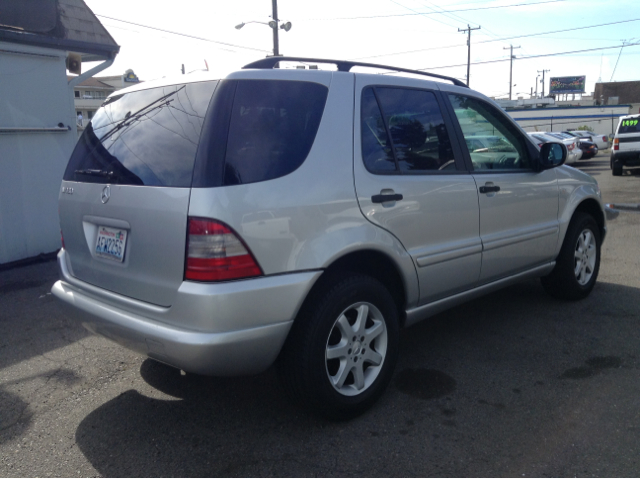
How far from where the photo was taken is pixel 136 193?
288 centimetres

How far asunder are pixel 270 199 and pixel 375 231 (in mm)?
720

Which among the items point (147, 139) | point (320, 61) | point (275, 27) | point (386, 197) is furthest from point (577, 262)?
point (275, 27)

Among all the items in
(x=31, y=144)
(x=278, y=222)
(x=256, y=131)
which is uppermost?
(x=256, y=131)

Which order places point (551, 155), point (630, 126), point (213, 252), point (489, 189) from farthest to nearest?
1. point (630, 126)
2. point (551, 155)
3. point (489, 189)
4. point (213, 252)

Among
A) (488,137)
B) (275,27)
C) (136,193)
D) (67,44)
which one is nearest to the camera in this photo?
(136,193)

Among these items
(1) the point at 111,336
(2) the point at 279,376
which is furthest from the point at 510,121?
(1) the point at 111,336

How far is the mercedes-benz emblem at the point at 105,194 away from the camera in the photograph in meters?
3.04

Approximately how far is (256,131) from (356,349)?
130 cm

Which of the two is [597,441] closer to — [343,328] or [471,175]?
[343,328]

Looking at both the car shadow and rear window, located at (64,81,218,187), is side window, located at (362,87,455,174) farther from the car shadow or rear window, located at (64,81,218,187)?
the car shadow

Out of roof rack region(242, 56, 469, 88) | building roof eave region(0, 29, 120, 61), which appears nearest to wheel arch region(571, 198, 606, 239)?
roof rack region(242, 56, 469, 88)

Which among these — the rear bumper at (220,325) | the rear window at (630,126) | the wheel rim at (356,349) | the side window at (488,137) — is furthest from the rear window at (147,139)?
the rear window at (630,126)

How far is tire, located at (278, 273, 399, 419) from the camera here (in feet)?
9.61

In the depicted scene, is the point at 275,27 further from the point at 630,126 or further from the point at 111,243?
the point at 111,243
